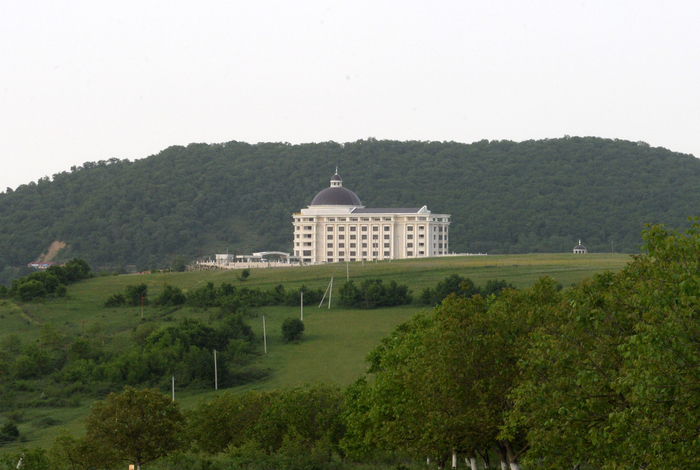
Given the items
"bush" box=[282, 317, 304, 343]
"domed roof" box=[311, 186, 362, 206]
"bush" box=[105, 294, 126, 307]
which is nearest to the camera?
"bush" box=[282, 317, 304, 343]

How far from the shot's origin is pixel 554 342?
2439 centimetres

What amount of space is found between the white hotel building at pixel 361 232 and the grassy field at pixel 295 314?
12.1 m

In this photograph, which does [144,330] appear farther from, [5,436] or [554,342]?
[554,342]

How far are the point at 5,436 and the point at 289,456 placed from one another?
27388mm

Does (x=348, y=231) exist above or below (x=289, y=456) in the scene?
above

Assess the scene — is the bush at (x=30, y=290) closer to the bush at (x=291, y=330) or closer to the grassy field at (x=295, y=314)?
the grassy field at (x=295, y=314)

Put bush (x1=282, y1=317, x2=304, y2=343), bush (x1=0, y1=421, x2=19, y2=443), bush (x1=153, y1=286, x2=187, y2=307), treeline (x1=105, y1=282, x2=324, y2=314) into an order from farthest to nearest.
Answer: bush (x1=153, y1=286, x2=187, y2=307)
treeline (x1=105, y1=282, x2=324, y2=314)
bush (x1=282, y1=317, x2=304, y2=343)
bush (x1=0, y1=421, x2=19, y2=443)

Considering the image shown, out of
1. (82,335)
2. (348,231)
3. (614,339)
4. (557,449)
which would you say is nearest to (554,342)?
(614,339)

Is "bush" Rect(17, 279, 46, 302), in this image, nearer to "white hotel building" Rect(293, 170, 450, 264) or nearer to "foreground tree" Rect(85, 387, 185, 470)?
"white hotel building" Rect(293, 170, 450, 264)

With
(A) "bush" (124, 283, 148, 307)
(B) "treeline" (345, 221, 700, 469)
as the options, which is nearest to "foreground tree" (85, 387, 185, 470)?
(B) "treeline" (345, 221, 700, 469)

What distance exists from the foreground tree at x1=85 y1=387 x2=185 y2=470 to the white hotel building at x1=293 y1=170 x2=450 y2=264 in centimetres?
11220

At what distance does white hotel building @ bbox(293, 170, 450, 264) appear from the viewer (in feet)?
529

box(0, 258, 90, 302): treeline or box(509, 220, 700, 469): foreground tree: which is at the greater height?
box(509, 220, 700, 469): foreground tree

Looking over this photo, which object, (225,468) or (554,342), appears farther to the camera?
(225,468)
